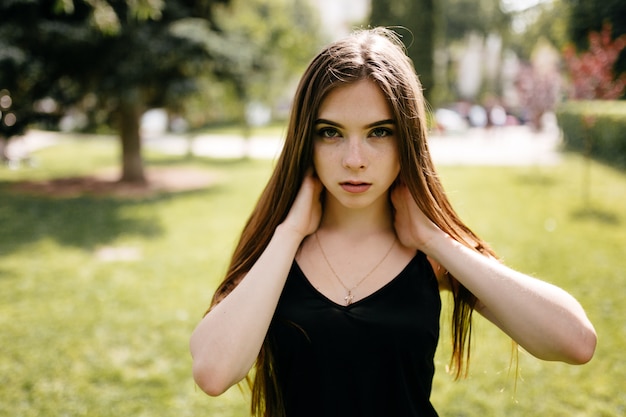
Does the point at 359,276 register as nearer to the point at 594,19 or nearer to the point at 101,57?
the point at 101,57

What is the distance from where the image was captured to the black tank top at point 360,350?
1.54m

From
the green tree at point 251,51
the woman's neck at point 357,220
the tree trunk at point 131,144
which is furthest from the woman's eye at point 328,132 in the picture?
the tree trunk at point 131,144

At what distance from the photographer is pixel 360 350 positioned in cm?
154

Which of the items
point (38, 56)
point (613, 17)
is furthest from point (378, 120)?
point (613, 17)

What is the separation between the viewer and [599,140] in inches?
650

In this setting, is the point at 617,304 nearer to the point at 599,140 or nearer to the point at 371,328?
the point at 371,328

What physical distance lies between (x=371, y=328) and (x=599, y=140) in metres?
17.7

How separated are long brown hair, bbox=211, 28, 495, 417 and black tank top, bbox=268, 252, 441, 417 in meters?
0.22

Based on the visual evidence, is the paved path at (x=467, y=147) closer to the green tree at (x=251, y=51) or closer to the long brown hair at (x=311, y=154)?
the green tree at (x=251, y=51)

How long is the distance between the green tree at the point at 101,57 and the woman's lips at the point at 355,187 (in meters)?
9.23

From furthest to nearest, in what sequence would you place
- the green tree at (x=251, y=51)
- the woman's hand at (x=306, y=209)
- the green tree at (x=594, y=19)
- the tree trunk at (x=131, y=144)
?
1. the green tree at (x=594, y=19)
2. the tree trunk at (x=131, y=144)
3. the green tree at (x=251, y=51)
4. the woman's hand at (x=306, y=209)

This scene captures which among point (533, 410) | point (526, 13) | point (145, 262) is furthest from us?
point (526, 13)

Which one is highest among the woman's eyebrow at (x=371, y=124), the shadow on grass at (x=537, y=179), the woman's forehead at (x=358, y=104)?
the woman's forehead at (x=358, y=104)

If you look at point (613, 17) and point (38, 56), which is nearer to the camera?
point (38, 56)
